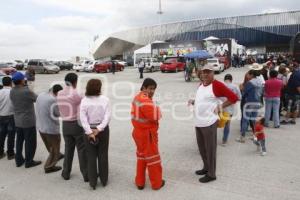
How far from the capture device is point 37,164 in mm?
6012

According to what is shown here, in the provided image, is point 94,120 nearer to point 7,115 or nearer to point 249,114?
point 7,115

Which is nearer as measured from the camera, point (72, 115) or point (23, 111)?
point (72, 115)

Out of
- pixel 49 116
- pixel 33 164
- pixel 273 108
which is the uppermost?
pixel 49 116

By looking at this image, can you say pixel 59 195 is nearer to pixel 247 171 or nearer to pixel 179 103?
pixel 247 171

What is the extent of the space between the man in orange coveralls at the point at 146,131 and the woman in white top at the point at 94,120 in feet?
1.41

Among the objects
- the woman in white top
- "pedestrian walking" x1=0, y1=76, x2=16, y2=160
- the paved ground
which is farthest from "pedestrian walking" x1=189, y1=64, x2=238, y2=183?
"pedestrian walking" x1=0, y1=76, x2=16, y2=160

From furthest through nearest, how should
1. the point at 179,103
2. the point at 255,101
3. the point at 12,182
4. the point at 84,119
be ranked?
the point at 179,103, the point at 255,101, the point at 12,182, the point at 84,119

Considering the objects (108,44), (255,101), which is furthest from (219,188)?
(108,44)

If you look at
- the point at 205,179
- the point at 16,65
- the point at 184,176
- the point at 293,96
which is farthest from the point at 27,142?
the point at 16,65

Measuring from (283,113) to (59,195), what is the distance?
787 cm

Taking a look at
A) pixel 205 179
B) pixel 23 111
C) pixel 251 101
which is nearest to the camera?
pixel 205 179

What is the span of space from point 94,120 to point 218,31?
7798 cm

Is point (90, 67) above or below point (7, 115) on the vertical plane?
above

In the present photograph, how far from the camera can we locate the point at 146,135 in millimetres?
4602
